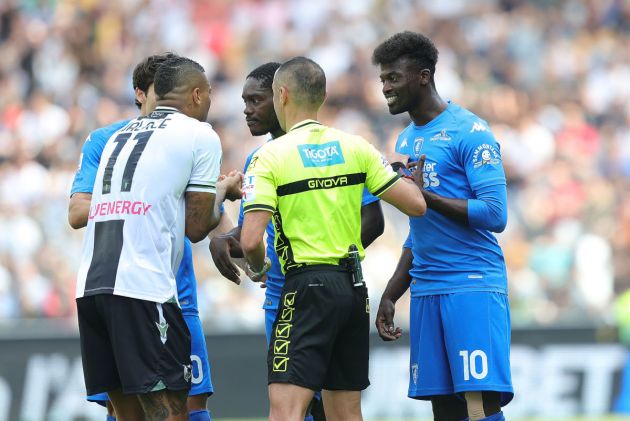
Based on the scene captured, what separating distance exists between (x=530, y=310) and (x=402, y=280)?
630 centimetres

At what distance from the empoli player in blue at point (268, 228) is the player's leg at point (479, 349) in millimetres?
628

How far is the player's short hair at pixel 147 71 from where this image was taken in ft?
23.0

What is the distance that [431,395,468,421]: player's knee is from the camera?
275 inches

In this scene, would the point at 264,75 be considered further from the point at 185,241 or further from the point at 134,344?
the point at 134,344

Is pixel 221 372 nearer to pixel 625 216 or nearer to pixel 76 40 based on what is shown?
pixel 625 216

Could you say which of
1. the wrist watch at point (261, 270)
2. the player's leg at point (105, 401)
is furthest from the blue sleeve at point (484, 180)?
the player's leg at point (105, 401)

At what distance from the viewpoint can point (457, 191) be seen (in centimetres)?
688

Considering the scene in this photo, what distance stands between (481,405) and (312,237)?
147cm

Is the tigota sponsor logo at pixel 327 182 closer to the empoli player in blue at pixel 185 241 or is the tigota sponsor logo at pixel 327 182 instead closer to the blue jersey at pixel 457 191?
the blue jersey at pixel 457 191

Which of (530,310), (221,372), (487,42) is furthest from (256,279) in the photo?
(487,42)

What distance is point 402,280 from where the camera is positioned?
7301 mm

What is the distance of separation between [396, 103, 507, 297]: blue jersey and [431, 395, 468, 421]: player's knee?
2.06ft

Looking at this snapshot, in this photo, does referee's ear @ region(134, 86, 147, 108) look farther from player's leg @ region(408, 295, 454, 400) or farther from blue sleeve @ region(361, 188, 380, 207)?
player's leg @ region(408, 295, 454, 400)

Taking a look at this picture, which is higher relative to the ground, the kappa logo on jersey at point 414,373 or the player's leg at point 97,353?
the player's leg at point 97,353
